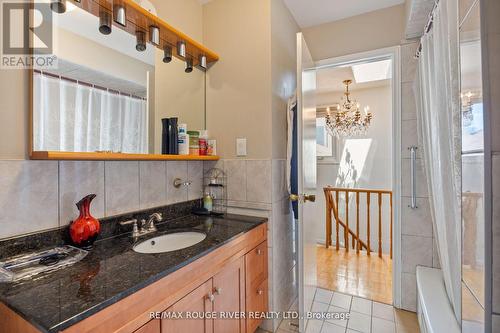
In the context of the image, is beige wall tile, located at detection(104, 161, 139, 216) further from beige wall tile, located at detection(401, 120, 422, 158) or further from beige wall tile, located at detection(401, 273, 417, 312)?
beige wall tile, located at detection(401, 273, 417, 312)

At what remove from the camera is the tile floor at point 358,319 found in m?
1.71

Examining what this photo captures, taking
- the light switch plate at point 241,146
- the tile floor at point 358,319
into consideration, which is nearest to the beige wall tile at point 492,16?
the light switch plate at point 241,146

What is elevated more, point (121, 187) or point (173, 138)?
point (173, 138)

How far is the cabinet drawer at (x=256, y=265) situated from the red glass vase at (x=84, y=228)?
0.79 meters

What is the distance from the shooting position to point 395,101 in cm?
192

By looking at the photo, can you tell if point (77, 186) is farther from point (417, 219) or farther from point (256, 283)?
point (417, 219)

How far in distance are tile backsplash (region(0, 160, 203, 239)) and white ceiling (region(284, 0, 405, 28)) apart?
166cm

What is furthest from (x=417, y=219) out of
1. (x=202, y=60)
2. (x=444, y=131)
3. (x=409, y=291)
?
(x=202, y=60)

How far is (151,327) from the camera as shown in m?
0.82

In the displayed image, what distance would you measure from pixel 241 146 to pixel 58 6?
1171 mm

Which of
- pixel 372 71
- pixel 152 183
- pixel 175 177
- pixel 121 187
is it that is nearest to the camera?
pixel 121 187

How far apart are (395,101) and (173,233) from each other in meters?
1.93

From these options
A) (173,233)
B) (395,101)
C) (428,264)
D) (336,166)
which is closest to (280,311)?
(173,233)

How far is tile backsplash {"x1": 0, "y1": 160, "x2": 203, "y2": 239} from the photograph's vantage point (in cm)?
91
